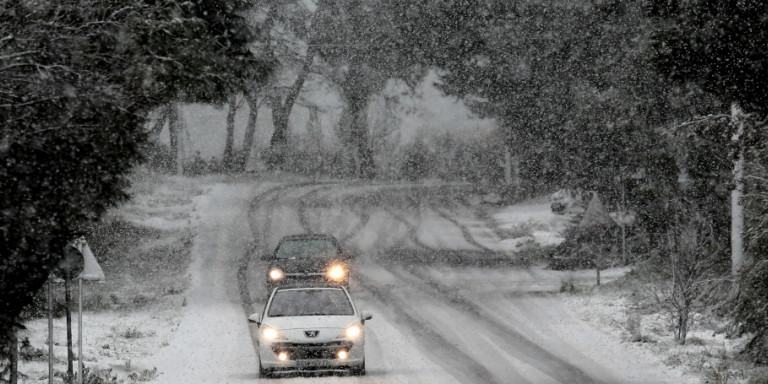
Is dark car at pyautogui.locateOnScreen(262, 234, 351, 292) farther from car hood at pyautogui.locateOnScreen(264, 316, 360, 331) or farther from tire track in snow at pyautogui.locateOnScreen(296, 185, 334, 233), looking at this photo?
tire track in snow at pyautogui.locateOnScreen(296, 185, 334, 233)

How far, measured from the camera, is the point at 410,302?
2519cm

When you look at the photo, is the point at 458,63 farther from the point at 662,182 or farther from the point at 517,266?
the point at 662,182

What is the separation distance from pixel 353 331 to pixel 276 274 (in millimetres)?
7101

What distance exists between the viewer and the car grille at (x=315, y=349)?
16.0m

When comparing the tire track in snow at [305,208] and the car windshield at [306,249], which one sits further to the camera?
the tire track in snow at [305,208]

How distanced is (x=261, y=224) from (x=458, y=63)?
9.63 m

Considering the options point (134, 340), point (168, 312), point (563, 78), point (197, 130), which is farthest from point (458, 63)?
point (197, 130)

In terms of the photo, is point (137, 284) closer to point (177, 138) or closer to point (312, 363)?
point (312, 363)

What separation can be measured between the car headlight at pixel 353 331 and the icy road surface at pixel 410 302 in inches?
25.6

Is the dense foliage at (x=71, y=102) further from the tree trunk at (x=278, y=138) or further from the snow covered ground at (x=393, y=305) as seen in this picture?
the tree trunk at (x=278, y=138)

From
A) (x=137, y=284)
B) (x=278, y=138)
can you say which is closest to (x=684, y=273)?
(x=137, y=284)

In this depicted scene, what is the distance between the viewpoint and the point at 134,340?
21.2 meters

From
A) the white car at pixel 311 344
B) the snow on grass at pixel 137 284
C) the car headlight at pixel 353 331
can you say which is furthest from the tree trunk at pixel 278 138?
the car headlight at pixel 353 331

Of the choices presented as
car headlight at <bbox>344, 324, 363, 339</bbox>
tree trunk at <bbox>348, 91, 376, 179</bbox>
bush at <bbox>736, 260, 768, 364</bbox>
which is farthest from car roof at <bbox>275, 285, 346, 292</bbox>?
tree trunk at <bbox>348, 91, 376, 179</bbox>
